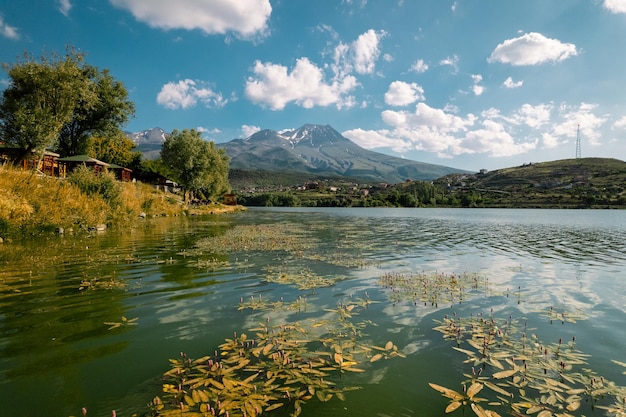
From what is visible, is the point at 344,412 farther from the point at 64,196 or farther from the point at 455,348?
the point at 64,196

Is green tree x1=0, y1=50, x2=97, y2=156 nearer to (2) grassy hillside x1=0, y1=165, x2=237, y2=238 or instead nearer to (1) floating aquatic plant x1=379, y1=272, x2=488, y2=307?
(2) grassy hillside x1=0, y1=165, x2=237, y2=238

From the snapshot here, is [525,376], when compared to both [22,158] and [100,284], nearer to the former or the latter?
[100,284]

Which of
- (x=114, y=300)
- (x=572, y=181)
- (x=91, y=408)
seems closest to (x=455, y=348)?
(x=91, y=408)

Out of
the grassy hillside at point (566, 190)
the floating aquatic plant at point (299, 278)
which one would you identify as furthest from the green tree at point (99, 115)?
the grassy hillside at point (566, 190)

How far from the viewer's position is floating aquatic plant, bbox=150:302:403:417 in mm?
4836

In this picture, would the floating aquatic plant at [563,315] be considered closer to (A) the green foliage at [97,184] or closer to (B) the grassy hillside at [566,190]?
(A) the green foliage at [97,184]

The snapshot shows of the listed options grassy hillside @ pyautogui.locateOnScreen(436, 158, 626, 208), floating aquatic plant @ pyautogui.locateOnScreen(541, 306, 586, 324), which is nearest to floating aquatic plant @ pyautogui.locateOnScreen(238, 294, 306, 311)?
floating aquatic plant @ pyautogui.locateOnScreen(541, 306, 586, 324)

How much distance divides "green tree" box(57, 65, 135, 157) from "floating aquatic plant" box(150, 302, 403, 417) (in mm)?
A: 68253

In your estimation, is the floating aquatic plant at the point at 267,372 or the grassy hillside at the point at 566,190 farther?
the grassy hillside at the point at 566,190

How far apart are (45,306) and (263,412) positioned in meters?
8.90

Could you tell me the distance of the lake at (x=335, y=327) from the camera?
5328 millimetres

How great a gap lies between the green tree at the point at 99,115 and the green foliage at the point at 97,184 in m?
32.4

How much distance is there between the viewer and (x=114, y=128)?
65.2m

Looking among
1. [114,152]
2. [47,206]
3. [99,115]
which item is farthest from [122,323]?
[114,152]
